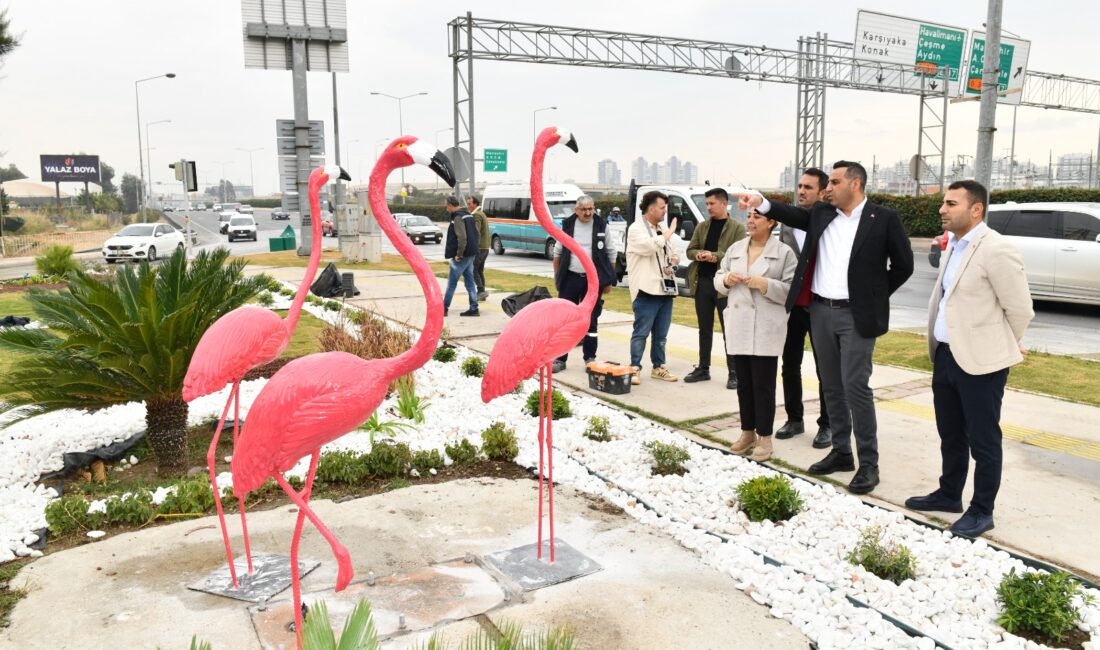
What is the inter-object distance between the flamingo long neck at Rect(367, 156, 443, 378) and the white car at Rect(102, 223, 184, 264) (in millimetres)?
23385

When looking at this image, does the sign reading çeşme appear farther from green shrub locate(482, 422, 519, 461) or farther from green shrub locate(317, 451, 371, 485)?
green shrub locate(317, 451, 371, 485)

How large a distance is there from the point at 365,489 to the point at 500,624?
193 centimetres

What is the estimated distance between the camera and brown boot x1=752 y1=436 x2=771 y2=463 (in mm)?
5254

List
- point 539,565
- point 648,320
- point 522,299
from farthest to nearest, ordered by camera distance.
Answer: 1. point 522,299
2. point 648,320
3. point 539,565

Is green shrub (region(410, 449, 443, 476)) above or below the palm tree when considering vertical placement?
below

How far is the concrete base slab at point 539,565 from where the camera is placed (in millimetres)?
3564

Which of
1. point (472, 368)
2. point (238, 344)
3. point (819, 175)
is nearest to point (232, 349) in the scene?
point (238, 344)

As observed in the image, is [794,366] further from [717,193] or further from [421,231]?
[421,231]

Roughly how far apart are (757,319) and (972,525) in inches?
70.2

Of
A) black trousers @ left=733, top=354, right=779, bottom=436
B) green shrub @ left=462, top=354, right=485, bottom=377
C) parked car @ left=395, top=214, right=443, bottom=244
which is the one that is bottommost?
green shrub @ left=462, top=354, right=485, bottom=377

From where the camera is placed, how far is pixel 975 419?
406cm

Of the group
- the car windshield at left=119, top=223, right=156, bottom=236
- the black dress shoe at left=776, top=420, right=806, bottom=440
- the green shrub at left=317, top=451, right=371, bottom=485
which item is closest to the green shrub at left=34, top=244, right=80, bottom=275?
the car windshield at left=119, top=223, right=156, bottom=236

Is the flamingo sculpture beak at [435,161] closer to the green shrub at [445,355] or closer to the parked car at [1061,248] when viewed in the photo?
the green shrub at [445,355]

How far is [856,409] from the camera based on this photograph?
15.7ft
